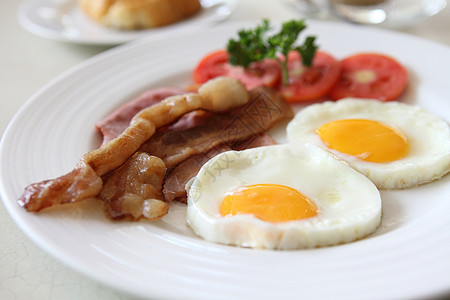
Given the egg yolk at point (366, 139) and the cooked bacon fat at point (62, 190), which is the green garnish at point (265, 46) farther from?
the cooked bacon fat at point (62, 190)

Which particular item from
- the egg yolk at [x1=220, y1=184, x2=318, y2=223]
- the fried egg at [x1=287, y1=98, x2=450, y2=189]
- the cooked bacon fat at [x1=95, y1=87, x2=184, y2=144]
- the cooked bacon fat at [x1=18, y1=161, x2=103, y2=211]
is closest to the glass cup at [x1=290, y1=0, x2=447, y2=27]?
the fried egg at [x1=287, y1=98, x2=450, y2=189]

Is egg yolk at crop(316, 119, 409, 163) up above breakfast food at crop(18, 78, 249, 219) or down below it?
below

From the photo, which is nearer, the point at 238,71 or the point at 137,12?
the point at 238,71

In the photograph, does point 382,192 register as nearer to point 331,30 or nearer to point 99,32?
point 331,30

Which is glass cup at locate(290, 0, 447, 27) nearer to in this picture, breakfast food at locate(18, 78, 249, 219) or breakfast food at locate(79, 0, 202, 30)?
breakfast food at locate(79, 0, 202, 30)

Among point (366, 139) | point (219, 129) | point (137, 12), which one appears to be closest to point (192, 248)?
point (219, 129)

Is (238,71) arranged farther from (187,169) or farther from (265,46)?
(187,169)

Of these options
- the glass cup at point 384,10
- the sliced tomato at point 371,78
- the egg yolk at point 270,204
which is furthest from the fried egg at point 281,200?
the glass cup at point 384,10
